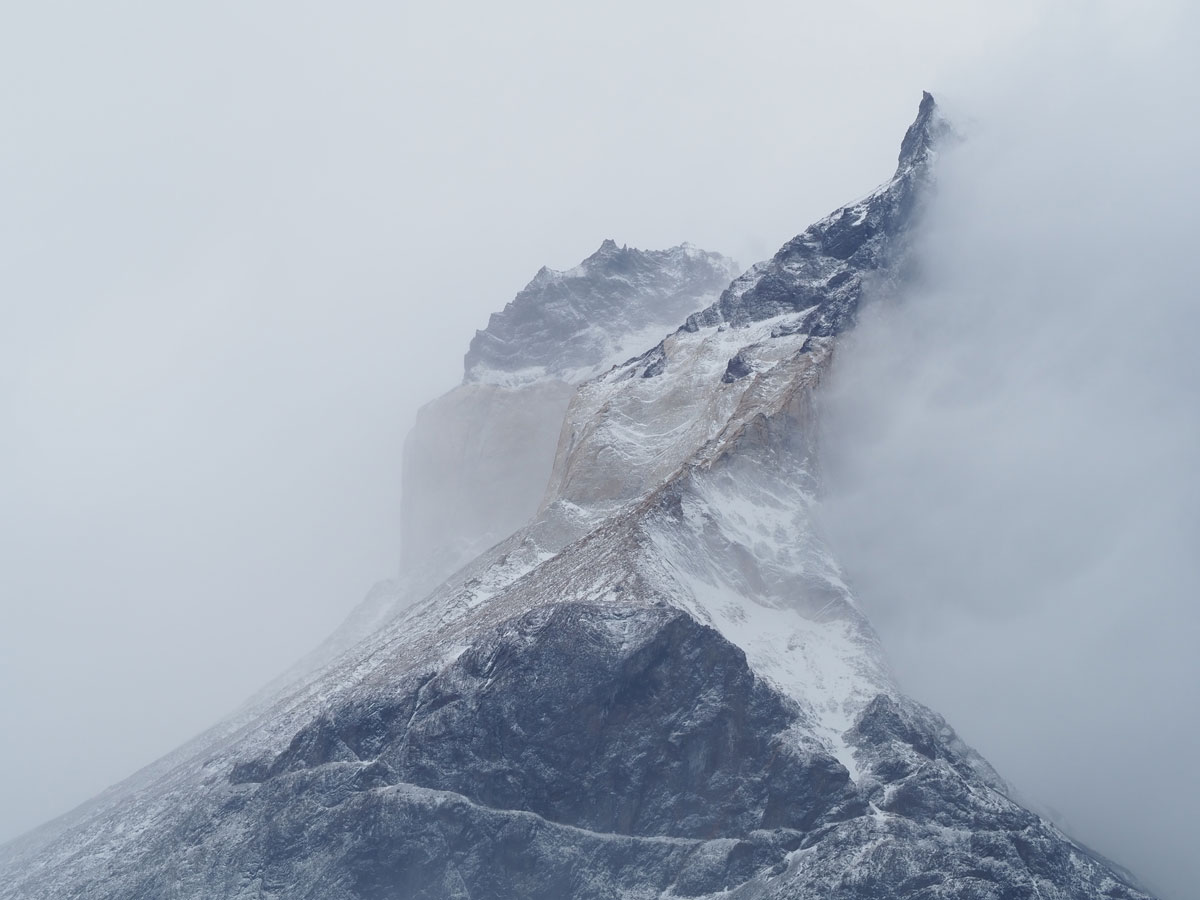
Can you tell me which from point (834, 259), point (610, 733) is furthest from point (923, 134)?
point (610, 733)

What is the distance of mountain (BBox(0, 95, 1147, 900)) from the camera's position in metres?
68.3

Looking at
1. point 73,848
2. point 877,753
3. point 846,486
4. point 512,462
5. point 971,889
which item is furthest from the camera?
point 512,462

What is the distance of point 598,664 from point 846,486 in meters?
43.3

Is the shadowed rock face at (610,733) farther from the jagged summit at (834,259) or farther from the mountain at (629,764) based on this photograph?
the jagged summit at (834,259)

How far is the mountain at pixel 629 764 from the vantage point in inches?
2689

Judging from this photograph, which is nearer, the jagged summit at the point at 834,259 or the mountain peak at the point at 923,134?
the jagged summit at the point at 834,259

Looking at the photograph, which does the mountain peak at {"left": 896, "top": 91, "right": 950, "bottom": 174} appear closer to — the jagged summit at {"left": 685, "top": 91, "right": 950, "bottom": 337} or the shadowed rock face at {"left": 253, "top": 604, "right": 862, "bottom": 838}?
the jagged summit at {"left": 685, "top": 91, "right": 950, "bottom": 337}

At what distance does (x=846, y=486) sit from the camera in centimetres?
11200

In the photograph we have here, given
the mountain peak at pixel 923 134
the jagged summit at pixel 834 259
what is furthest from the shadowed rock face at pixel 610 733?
the mountain peak at pixel 923 134

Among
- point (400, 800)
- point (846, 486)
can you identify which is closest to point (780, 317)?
point (846, 486)

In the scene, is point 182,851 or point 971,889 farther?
point 182,851

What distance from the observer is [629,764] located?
76.2 m

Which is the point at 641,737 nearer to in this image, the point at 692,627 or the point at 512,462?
the point at 692,627

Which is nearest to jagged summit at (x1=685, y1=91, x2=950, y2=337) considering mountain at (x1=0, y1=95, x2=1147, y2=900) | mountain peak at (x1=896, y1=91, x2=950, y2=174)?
mountain peak at (x1=896, y1=91, x2=950, y2=174)
